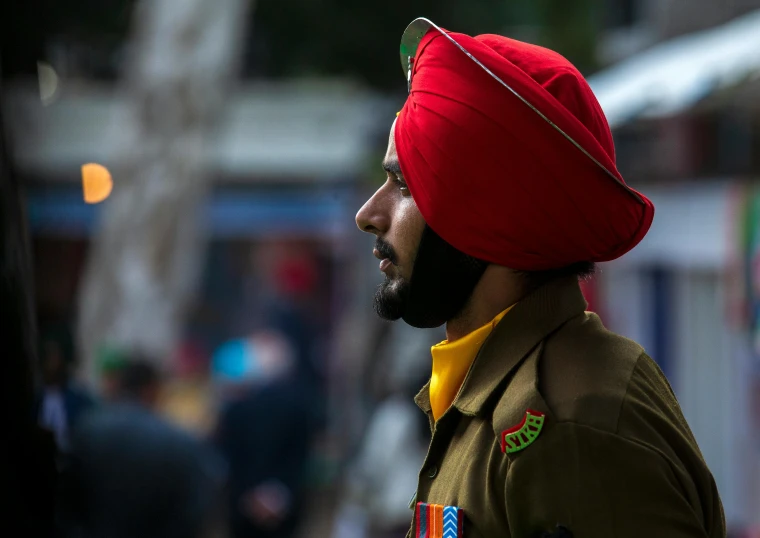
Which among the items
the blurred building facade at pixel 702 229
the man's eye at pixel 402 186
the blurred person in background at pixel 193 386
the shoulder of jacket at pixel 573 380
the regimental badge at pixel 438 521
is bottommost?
the blurred person in background at pixel 193 386

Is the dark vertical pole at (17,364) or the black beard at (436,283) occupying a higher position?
the dark vertical pole at (17,364)

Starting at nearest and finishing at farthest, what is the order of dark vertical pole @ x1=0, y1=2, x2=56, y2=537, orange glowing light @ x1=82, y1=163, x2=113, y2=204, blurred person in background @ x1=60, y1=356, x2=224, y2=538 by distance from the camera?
dark vertical pole @ x1=0, y1=2, x2=56, y2=537 → orange glowing light @ x1=82, y1=163, x2=113, y2=204 → blurred person in background @ x1=60, y1=356, x2=224, y2=538

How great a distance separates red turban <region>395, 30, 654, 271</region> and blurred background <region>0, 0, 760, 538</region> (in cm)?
64

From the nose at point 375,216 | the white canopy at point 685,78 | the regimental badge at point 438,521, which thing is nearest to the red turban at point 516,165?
the nose at point 375,216

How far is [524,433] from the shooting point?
1.62m

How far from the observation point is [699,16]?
426 inches

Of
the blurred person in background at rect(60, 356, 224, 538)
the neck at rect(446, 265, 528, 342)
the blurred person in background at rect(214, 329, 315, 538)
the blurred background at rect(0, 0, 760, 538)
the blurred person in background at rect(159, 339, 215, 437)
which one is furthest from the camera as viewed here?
the blurred person in background at rect(159, 339, 215, 437)

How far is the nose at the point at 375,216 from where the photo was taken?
1.99 meters

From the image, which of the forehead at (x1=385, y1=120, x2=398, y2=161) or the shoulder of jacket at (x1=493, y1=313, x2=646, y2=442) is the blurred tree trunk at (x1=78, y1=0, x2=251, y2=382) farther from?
the shoulder of jacket at (x1=493, y1=313, x2=646, y2=442)

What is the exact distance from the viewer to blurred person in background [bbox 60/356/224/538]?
176 inches

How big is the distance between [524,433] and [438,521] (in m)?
0.22

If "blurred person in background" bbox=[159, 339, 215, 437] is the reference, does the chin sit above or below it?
above

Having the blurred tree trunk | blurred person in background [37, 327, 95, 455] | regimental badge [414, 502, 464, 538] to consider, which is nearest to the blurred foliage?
the blurred tree trunk

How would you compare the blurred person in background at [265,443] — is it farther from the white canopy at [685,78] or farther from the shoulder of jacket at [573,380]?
the shoulder of jacket at [573,380]
